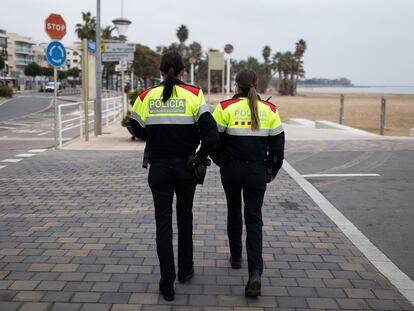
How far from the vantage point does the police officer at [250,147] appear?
3.79 meters

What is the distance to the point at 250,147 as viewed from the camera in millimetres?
3791

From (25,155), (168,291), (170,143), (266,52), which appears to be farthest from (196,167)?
(266,52)

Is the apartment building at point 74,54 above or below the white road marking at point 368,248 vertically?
above

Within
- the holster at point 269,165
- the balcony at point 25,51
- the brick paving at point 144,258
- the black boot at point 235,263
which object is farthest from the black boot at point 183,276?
the balcony at point 25,51

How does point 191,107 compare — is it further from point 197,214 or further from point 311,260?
point 197,214

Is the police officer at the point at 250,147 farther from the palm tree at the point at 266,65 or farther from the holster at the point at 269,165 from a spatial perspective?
the palm tree at the point at 266,65

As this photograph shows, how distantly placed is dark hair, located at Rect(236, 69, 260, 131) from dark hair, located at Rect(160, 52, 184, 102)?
50 cm

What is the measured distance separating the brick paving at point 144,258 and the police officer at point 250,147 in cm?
44

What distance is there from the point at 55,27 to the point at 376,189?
8989 mm

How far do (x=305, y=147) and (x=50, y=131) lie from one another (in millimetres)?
9878

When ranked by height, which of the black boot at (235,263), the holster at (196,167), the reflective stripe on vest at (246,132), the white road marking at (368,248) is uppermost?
the reflective stripe on vest at (246,132)

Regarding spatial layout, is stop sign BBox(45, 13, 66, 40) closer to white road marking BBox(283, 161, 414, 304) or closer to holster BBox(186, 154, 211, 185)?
white road marking BBox(283, 161, 414, 304)

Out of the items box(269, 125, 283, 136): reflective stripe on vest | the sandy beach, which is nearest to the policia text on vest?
box(269, 125, 283, 136): reflective stripe on vest

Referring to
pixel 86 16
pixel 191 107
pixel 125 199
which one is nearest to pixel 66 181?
pixel 125 199
